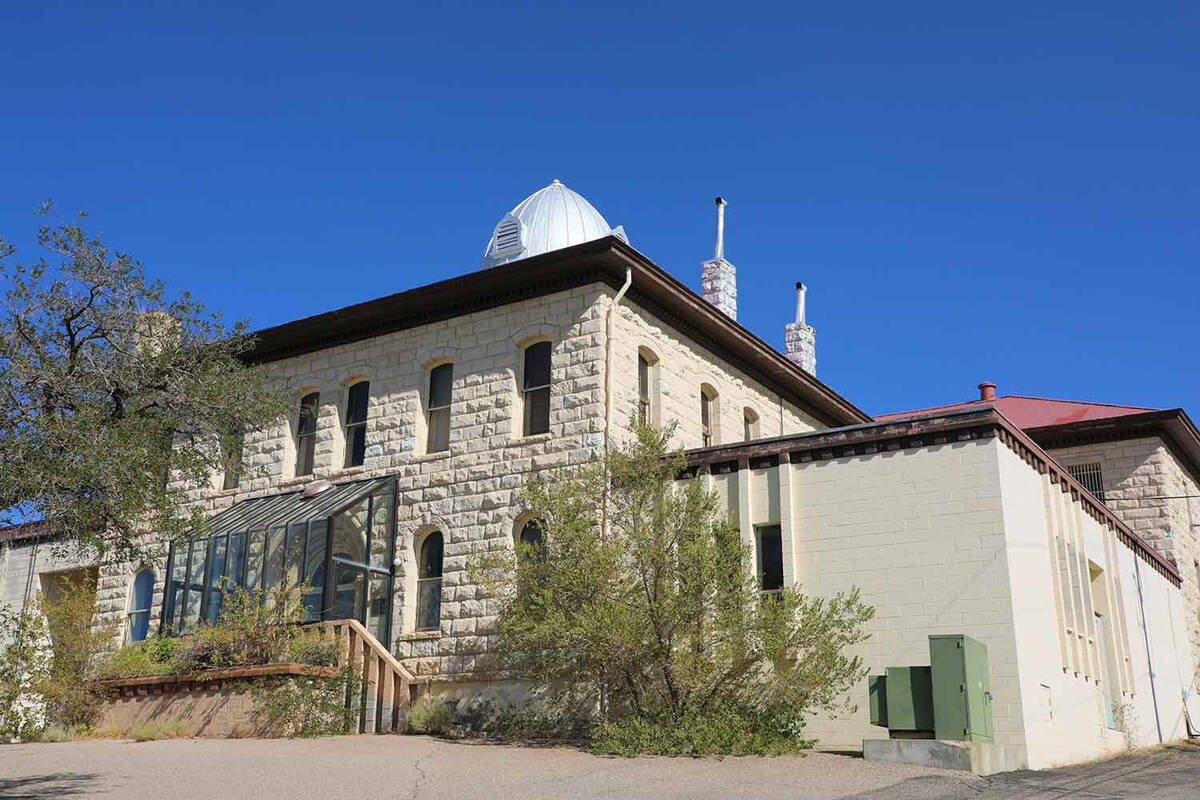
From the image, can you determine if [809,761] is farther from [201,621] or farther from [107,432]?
[201,621]

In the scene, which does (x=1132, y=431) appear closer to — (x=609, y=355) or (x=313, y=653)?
(x=609, y=355)

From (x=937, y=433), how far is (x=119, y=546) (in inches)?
419

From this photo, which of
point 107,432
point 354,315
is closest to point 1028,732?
point 107,432

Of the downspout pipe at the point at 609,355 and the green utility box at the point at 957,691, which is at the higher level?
the downspout pipe at the point at 609,355

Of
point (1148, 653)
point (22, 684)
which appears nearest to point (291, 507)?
point (22, 684)

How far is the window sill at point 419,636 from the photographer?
62.9ft

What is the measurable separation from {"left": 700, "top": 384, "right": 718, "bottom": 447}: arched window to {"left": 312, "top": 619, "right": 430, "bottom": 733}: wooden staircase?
6.79m

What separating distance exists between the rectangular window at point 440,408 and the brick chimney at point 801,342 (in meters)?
9.49

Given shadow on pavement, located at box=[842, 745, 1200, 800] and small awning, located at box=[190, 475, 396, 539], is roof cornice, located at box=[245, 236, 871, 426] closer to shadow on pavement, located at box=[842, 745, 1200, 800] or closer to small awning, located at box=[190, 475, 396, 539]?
small awning, located at box=[190, 475, 396, 539]

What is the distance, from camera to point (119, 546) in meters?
13.3

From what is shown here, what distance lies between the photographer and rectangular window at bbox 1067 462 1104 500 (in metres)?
27.3

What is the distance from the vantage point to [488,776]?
12.6 meters

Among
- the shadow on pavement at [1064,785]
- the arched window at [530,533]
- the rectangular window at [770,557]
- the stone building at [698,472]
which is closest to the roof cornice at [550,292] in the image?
the stone building at [698,472]

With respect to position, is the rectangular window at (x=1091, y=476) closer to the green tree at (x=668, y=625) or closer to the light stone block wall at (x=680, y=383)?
the light stone block wall at (x=680, y=383)
